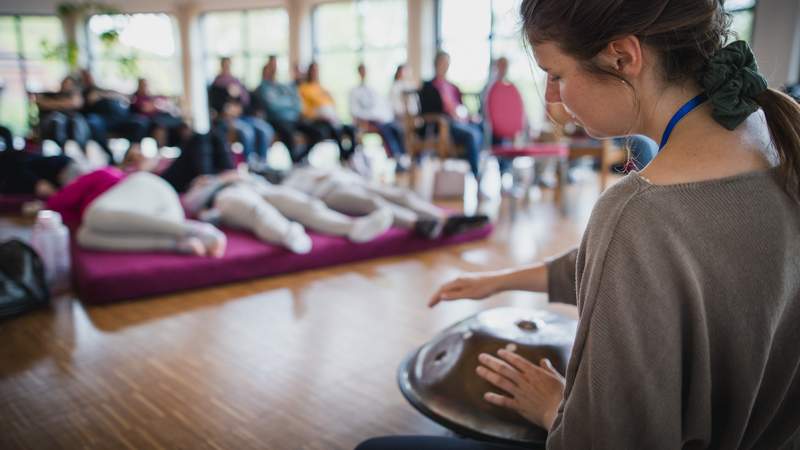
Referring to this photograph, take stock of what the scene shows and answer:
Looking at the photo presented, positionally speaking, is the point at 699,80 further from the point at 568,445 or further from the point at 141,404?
the point at 141,404

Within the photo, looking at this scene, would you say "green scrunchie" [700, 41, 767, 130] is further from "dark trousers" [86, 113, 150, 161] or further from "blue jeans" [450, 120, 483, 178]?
"dark trousers" [86, 113, 150, 161]

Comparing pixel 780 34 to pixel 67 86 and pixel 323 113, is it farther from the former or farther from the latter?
pixel 67 86

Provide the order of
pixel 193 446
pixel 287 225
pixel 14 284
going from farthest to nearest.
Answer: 1. pixel 287 225
2. pixel 14 284
3. pixel 193 446

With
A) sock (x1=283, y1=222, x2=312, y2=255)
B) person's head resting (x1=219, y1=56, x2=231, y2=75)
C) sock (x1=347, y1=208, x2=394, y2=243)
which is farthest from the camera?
person's head resting (x1=219, y1=56, x2=231, y2=75)

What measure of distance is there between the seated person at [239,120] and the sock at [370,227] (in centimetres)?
288

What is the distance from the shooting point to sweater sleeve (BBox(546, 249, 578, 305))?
1.03m

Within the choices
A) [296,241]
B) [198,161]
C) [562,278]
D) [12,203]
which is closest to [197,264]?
[296,241]

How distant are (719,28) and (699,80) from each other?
59mm

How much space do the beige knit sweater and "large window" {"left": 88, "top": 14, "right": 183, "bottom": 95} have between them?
11.0 meters

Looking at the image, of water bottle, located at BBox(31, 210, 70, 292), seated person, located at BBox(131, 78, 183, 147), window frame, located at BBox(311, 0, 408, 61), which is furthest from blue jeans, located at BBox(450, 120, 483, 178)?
window frame, located at BBox(311, 0, 408, 61)

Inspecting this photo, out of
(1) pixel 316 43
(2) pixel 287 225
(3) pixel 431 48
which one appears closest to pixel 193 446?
(2) pixel 287 225

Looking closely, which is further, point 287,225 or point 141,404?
point 287,225

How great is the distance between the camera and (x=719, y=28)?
23.8 inches

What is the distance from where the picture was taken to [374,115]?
599cm
